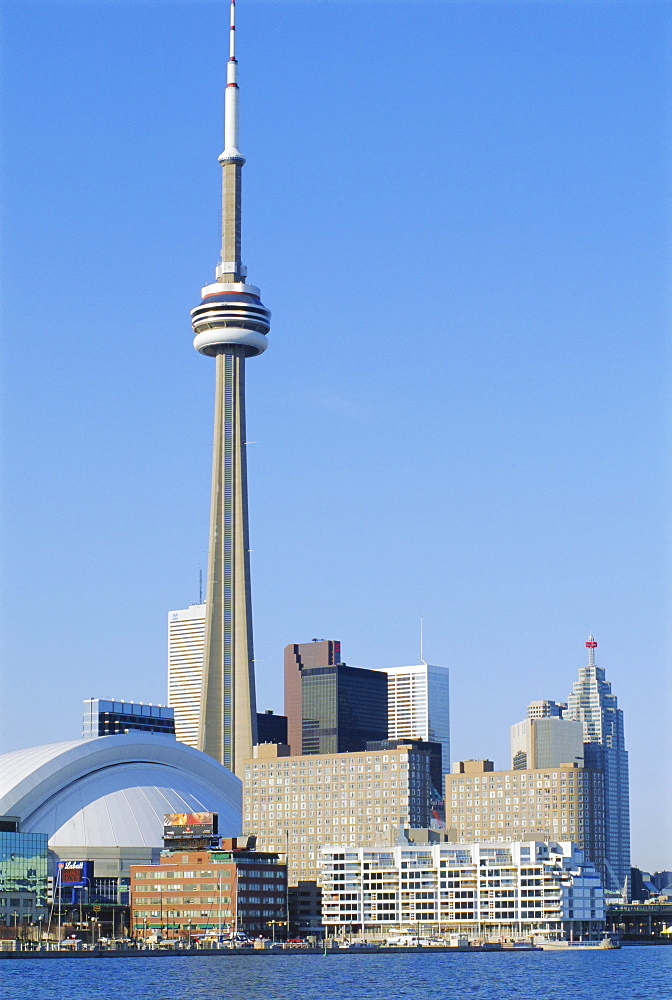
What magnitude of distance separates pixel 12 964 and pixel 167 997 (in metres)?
53.4

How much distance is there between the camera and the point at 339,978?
149m

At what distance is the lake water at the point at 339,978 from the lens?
12962cm

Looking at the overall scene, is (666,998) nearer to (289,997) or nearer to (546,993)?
(546,993)

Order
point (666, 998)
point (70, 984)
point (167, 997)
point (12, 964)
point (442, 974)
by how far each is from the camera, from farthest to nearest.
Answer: point (12, 964) < point (442, 974) < point (70, 984) < point (666, 998) < point (167, 997)

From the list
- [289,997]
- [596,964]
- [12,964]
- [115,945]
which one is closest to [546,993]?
[289,997]

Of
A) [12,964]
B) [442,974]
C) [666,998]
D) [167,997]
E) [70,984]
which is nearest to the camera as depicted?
[167,997]

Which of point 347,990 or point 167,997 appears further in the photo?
point 347,990

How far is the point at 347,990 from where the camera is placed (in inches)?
5256

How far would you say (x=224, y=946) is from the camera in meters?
191

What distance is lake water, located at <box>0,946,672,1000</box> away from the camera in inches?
5103

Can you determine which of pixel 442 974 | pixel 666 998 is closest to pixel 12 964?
pixel 442 974

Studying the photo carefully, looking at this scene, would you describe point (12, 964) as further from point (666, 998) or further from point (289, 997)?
point (666, 998)

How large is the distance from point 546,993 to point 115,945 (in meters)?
75.4

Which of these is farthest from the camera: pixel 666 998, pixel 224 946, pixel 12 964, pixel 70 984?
pixel 224 946
